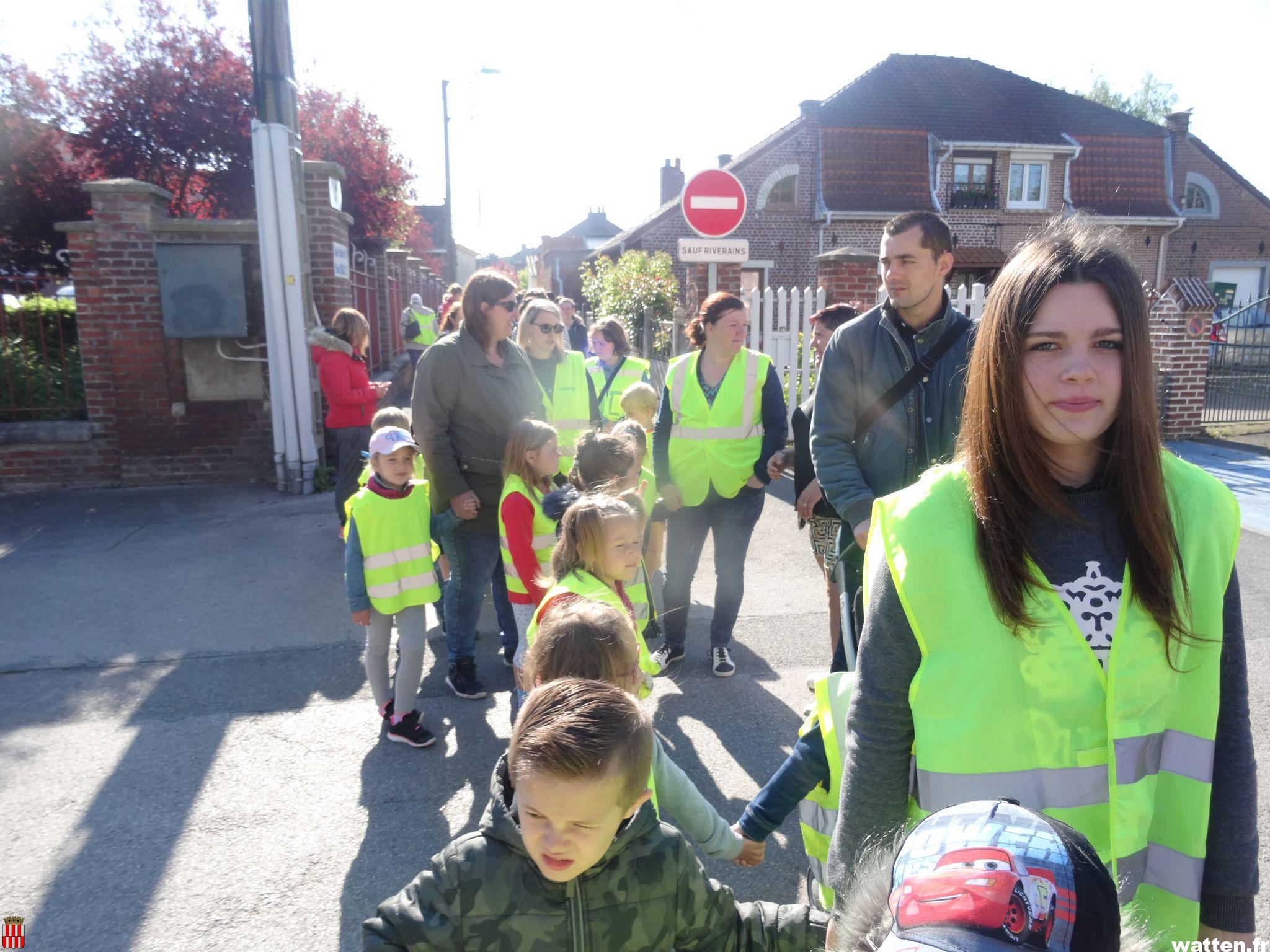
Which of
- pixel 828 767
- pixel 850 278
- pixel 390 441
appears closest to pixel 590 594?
pixel 828 767

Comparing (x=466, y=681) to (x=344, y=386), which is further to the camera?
(x=344, y=386)

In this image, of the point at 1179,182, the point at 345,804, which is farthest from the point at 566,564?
the point at 1179,182

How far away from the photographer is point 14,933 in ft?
8.70

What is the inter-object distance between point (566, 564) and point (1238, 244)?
3784cm

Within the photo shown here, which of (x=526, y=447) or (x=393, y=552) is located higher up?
(x=526, y=447)

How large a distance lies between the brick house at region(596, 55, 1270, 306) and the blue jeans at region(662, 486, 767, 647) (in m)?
22.6

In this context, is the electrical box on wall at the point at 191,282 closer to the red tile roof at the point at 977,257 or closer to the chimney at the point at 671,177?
the red tile roof at the point at 977,257

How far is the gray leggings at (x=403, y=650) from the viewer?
383 cm

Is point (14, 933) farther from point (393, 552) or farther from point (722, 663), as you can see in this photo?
point (722, 663)

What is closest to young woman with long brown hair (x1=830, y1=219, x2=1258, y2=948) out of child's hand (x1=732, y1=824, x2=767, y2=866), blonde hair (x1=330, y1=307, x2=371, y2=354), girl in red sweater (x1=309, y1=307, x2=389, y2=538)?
child's hand (x1=732, y1=824, x2=767, y2=866)

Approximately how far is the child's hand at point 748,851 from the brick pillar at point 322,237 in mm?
7700

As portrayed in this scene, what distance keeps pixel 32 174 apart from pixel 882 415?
1392 cm

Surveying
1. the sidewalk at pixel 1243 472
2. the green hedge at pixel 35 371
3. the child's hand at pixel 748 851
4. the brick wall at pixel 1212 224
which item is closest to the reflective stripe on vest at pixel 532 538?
the child's hand at pixel 748 851

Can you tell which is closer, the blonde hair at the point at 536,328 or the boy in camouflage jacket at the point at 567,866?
the boy in camouflage jacket at the point at 567,866
